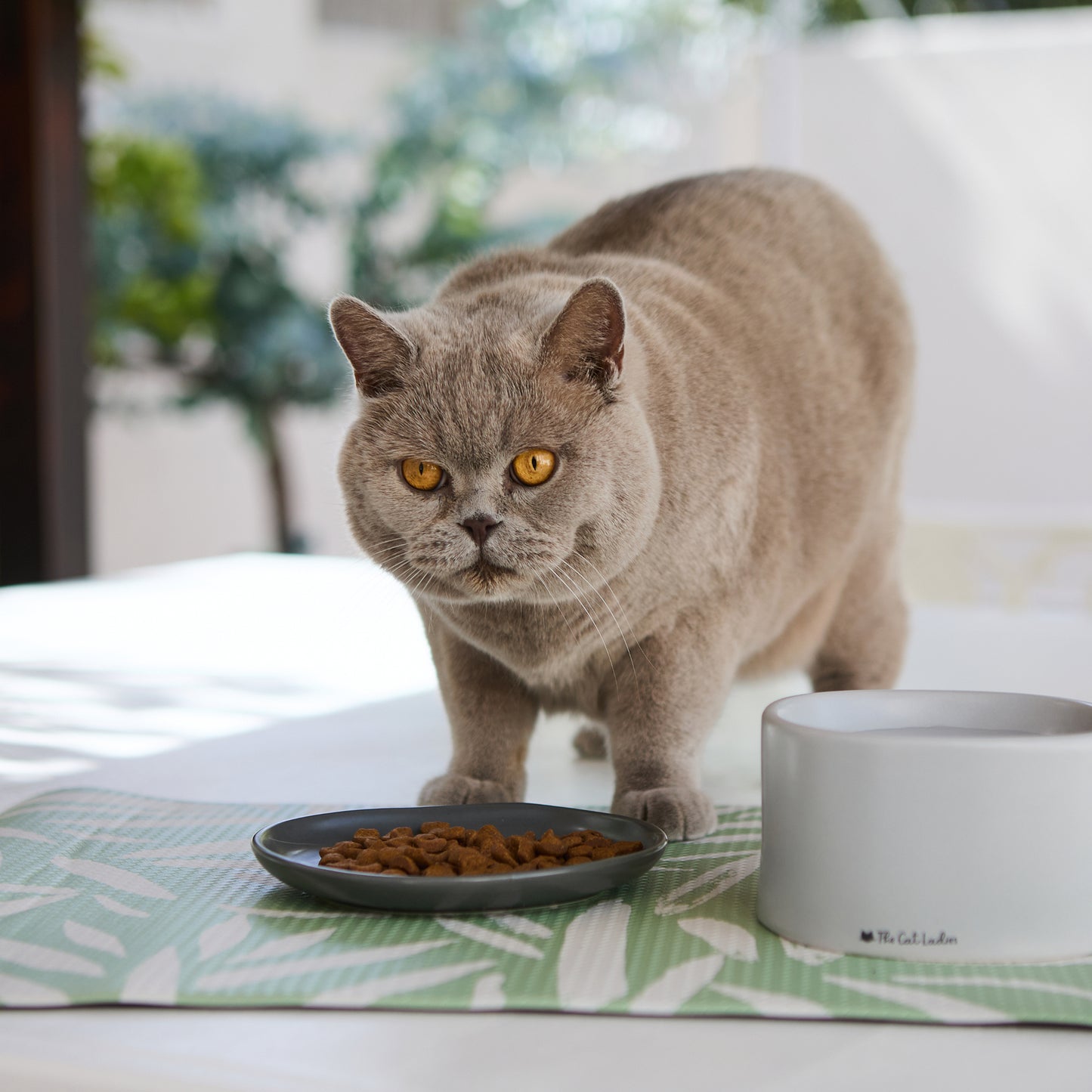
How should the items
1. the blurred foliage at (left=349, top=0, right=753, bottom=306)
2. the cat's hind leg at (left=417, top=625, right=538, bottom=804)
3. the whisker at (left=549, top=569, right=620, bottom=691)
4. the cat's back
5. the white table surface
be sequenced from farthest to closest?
the blurred foliage at (left=349, top=0, right=753, bottom=306) → the cat's back → the cat's hind leg at (left=417, top=625, right=538, bottom=804) → the whisker at (left=549, top=569, right=620, bottom=691) → the white table surface

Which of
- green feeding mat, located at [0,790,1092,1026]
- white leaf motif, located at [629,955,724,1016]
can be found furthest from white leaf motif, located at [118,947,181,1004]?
white leaf motif, located at [629,955,724,1016]

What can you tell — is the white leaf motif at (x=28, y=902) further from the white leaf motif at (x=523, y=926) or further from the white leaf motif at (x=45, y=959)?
the white leaf motif at (x=523, y=926)

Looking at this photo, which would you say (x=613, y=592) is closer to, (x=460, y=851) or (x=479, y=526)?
(x=479, y=526)

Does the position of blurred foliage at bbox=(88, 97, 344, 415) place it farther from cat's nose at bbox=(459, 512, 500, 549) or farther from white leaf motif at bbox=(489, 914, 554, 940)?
white leaf motif at bbox=(489, 914, 554, 940)

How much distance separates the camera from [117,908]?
0.83 m

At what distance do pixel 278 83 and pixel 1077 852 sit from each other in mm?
6042

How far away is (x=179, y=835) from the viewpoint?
0.99 m

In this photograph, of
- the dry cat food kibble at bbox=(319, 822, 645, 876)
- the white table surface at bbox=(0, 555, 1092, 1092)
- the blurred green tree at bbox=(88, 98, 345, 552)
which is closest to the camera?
the white table surface at bbox=(0, 555, 1092, 1092)

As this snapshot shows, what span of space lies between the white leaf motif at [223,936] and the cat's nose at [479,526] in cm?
33

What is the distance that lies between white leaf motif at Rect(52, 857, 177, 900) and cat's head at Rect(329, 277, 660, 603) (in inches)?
12.2

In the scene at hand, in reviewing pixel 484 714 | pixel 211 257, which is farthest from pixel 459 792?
pixel 211 257

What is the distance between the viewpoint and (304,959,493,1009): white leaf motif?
0.67 m

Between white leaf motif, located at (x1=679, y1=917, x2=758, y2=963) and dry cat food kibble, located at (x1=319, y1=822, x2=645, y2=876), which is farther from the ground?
dry cat food kibble, located at (x1=319, y1=822, x2=645, y2=876)

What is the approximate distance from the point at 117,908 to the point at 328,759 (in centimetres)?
46
